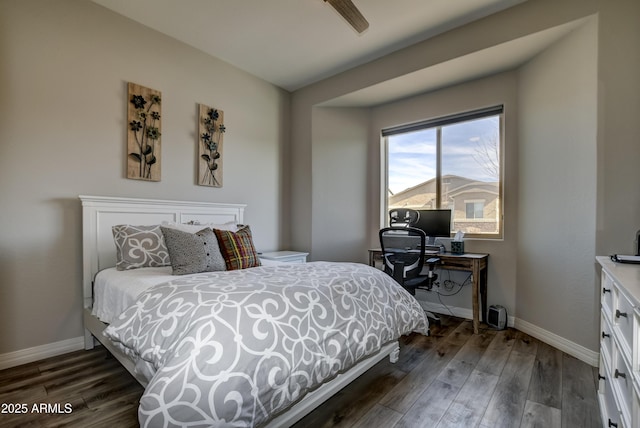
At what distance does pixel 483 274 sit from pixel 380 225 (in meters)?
1.39

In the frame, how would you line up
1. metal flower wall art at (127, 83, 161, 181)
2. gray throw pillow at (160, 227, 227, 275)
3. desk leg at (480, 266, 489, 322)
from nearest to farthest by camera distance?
1. gray throw pillow at (160, 227, 227, 275)
2. metal flower wall art at (127, 83, 161, 181)
3. desk leg at (480, 266, 489, 322)

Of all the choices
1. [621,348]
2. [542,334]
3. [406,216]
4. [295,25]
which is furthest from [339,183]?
[621,348]

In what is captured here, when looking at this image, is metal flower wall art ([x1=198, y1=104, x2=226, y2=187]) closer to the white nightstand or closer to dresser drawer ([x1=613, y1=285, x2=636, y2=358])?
the white nightstand

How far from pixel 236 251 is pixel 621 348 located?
218 centimetres

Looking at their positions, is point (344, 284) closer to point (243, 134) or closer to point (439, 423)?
point (439, 423)

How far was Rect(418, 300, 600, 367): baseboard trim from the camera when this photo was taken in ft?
7.51

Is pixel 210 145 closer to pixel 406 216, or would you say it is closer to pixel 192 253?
pixel 192 253

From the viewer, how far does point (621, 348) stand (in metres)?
1.22

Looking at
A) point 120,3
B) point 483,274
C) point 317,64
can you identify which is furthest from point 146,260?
point 483,274

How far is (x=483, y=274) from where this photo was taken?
3.21m

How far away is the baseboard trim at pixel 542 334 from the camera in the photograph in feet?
7.51

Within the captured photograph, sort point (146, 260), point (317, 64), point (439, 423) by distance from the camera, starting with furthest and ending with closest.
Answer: point (317, 64), point (146, 260), point (439, 423)

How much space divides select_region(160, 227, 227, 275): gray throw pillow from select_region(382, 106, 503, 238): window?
264 centimetres

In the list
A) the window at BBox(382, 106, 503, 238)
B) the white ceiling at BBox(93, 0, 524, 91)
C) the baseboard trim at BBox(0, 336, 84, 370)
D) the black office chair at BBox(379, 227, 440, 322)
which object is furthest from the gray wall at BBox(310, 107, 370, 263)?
the baseboard trim at BBox(0, 336, 84, 370)
